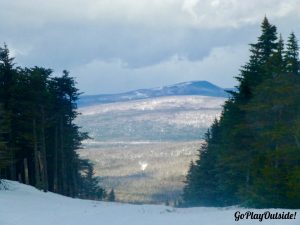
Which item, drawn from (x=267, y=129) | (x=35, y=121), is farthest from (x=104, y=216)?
(x=35, y=121)

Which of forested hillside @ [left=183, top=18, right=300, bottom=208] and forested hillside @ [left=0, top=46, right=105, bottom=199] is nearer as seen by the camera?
forested hillside @ [left=183, top=18, right=300, bottom=208]

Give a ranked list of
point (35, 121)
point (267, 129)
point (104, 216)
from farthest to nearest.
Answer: point (35, 121)
point (267, 129)
point (104, 216)

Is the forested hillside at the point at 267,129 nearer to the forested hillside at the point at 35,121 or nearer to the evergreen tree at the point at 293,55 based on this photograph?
the evergreen tree at the point at 293,55

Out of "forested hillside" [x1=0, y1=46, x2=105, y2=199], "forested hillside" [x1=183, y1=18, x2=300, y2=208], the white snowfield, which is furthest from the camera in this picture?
"forested hillside" [x1=0, y1=46, x2=105, y2=199]

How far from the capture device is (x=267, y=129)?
107 ft

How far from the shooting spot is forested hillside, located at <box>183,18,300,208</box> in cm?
3023

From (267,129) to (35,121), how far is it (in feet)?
71.6

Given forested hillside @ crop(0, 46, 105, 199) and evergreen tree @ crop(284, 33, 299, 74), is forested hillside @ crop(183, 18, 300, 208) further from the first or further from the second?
forested hillside @ crop(0, 46, 105, 199)

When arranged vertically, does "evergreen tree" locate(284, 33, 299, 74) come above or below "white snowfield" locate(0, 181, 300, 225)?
above

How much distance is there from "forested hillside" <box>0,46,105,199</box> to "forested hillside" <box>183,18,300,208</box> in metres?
15.5

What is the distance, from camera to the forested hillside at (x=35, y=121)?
46.5m

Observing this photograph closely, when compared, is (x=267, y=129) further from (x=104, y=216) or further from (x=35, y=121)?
(x=35, y=121)

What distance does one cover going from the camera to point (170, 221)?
74.8 ft

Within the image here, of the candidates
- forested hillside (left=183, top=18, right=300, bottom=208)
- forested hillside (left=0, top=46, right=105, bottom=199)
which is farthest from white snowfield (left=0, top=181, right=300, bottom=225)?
forested hillside (left=0, top=46, right=105, bottom=199)
